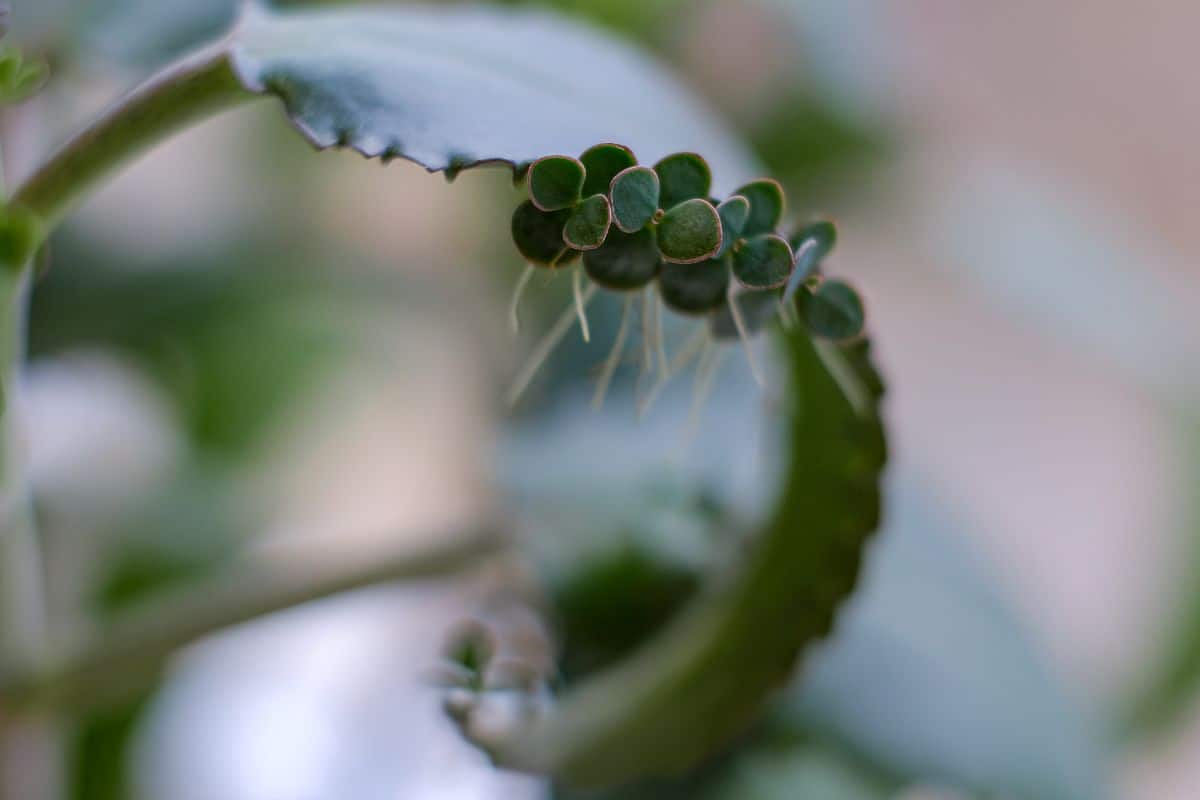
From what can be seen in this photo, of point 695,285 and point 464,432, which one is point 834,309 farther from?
point 464,432

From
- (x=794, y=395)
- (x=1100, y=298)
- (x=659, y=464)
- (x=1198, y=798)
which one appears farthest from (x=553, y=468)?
(x=1198, y=798)

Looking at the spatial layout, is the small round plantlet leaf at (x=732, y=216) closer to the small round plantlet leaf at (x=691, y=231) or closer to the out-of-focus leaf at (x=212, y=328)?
the small round plantlet leaf at (x=691, y=231)

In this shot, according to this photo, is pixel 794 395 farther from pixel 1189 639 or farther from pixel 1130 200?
pixel 1130 200

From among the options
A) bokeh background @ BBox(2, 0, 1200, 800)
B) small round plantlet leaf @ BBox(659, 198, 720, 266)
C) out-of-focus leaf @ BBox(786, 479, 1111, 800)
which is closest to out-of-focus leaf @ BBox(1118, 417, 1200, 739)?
bokeh background @ BBox(2, 0, 1200, 800)

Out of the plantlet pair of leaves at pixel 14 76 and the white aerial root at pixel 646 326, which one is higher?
the plantlet pair of leaves at pixel 14 76

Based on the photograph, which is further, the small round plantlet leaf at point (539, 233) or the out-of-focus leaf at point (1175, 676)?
the out-of-focus leaf at point (1175, 676)

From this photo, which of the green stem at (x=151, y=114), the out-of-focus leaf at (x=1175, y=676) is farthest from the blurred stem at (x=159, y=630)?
the out-of-focus leaf at (x=1175, y=676)

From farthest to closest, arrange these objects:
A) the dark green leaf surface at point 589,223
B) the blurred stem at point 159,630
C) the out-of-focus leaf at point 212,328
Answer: the out-of-focus leaf at point 212,328
the blurred stem at point 159,630
the dark green leaf surface at point 589,223

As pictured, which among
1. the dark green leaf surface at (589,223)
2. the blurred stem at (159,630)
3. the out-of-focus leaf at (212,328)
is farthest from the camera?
the out-of-focus leaf at (212,328)
